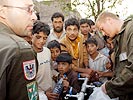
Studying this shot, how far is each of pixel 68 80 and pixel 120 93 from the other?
2.55 feet

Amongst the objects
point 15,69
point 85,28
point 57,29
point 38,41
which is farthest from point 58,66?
point 15,69

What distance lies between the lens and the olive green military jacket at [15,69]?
1183 mm

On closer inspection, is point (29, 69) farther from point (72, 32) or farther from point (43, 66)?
point (72, 32)

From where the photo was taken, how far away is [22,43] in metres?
1.23

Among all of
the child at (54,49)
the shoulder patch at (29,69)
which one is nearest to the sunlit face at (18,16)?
the shoulder patch at (29,69)

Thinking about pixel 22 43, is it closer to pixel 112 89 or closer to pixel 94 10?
pixel 112 89

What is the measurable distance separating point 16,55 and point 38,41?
228 cm

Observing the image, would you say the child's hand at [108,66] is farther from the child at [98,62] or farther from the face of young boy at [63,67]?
the face of young boy at [63,67]

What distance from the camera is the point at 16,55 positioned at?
3.90 feet

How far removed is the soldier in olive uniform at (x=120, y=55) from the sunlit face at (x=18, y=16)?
4.97 ft

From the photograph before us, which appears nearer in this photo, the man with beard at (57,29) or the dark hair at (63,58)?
the dark hair at (63,58)

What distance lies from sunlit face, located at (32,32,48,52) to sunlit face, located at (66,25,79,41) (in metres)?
0.68

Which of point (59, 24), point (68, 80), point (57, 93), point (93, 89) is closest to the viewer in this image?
point (93, 89)

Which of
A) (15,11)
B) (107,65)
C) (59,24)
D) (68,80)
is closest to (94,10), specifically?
(59,24)
